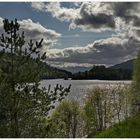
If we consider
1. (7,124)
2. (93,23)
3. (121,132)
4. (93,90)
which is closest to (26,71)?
(7,124)

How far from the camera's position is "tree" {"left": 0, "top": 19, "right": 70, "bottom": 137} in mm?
11117

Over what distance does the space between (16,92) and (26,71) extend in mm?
706

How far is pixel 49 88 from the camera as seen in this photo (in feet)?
39.9

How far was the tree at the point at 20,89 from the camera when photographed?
36.5 ft

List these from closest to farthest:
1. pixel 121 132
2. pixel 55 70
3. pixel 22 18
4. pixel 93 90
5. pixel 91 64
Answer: pixel 121 132, pixel 22 18, pixel 55 70, pixel 91 64, pixel 93 90

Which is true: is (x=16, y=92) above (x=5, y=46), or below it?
below

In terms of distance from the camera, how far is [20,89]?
11.5 m

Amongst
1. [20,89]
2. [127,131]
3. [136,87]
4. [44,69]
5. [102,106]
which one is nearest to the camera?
[127,131]

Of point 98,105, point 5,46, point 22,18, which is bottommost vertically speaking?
point 98,105

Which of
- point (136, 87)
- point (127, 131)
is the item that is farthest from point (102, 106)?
point (127, 131)

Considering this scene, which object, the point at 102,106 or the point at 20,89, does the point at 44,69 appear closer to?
the point at 20,89

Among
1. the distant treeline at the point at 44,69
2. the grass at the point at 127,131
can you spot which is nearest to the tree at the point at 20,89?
the distant treeline at the point at 44,69

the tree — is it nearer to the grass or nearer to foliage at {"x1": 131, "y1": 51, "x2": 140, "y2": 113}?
the grass

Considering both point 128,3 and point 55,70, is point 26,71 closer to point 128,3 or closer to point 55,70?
point 55,70
